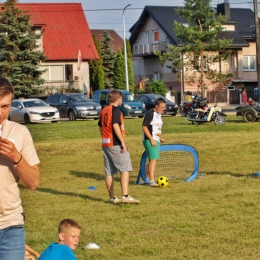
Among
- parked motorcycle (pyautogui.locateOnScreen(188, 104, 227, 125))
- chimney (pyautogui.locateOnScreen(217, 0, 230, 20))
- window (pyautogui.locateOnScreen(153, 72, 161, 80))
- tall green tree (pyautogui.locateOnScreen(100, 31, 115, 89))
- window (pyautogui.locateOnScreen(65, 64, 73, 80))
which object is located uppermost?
chimney (pyautogui.locateOnScreen(217, 0, 230, 20))

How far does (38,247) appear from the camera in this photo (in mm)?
8250

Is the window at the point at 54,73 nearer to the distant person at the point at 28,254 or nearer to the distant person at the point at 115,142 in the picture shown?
the distant person at the point at 115,142

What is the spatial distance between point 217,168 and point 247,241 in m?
8.64

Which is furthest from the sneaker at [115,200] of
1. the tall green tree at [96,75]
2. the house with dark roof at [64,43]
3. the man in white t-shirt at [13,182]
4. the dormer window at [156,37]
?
Result: the dormer window at [156,37]

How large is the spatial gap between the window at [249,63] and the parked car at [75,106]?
1353 inches

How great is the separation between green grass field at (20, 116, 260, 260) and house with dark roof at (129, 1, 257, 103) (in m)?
50.4

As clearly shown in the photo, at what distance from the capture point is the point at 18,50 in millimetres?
55062

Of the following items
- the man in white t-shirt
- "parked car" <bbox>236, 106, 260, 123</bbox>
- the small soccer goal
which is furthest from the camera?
"parked car" <bbox>236, 106, 260, 123</bbox>

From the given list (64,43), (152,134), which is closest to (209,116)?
(152,134)

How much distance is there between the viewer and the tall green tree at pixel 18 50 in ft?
177

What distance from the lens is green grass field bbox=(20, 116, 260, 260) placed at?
316 inches

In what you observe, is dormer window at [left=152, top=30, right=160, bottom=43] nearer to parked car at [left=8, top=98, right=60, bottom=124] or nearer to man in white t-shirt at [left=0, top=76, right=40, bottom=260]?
parked car at [left=8, top=98, right=60, bottom=124]

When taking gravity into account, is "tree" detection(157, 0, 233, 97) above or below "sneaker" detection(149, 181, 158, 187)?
above

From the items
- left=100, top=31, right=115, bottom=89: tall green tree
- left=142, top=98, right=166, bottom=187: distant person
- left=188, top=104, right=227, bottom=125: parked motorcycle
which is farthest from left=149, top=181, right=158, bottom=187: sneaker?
left=100, top=31, right=115, bottom=89: tall green tree
